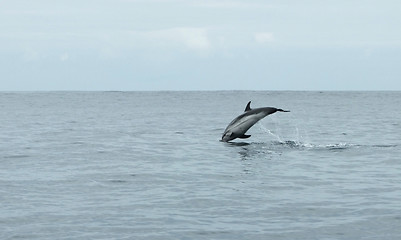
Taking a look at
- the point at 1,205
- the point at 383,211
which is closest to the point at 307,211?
the point at 383,211

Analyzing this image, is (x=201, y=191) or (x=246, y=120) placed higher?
(x=246, y=120)

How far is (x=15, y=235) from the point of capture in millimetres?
11094

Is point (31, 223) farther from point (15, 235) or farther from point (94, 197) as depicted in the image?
point (94, 197)

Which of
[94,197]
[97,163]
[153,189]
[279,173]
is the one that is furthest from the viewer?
[97,163]

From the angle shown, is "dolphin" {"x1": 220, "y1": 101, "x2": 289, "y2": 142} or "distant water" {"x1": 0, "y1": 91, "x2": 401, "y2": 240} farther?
"dolphin" {"x1": 220, "y1": 101, "x2": 289, "y2": 142}

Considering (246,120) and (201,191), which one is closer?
(201,191)

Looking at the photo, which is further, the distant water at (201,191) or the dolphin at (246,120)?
the dolphin at (246,120)

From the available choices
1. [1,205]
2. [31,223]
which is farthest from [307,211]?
[1,205]

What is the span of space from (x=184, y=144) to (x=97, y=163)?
7.18 metres

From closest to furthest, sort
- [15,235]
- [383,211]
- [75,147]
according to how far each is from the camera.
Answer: [15,235] < [383,211] < [75,147]

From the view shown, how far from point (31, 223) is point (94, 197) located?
2.62 meters

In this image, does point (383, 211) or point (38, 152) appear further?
point (38, 152)

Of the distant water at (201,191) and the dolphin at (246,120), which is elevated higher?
the dolphin at (246,120)

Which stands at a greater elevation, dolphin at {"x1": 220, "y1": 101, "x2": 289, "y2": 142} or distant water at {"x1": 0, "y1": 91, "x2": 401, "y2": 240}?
dolphin at {"x1": 220, "y1": 101, "x2": 289, "y2": 142}
